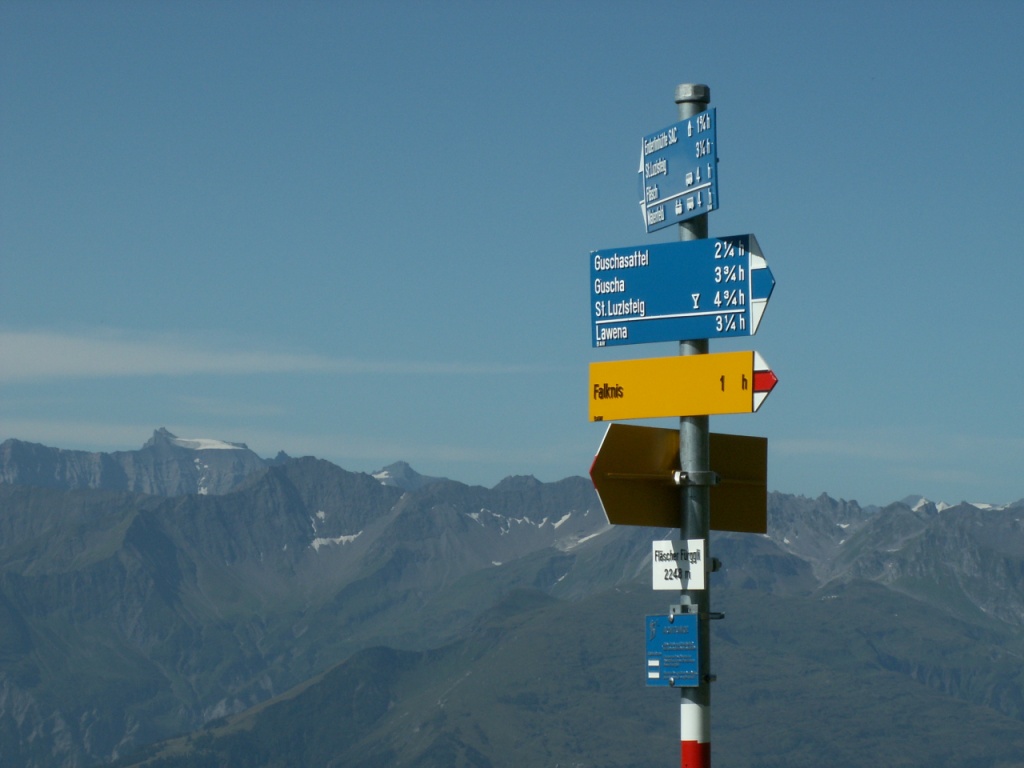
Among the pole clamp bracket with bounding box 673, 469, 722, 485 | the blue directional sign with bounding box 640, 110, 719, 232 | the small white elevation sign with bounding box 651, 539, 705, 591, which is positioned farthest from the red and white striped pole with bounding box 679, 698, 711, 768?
the blue directional sign with bounding box 640, 110, 719, 232

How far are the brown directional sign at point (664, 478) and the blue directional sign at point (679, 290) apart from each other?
109 cm

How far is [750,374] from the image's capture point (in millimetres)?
15328

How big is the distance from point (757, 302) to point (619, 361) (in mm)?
1729

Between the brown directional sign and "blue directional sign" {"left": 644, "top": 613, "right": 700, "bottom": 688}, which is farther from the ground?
the brown directional sign

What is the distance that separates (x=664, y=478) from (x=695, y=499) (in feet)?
1.22

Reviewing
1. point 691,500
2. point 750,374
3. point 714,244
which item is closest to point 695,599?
point 691,500

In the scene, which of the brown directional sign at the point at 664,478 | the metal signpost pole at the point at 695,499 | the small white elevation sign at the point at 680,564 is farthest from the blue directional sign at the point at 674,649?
the brown directional sign at the point at 664,478

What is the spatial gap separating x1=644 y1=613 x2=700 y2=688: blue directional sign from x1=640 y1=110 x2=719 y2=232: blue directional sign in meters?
3.91

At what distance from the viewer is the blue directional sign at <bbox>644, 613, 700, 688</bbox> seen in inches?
609

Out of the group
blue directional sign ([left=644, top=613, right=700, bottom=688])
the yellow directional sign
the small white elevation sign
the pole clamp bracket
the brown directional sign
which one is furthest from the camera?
the pole clamp bracket

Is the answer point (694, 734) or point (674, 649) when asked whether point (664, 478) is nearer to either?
point (674, 649)

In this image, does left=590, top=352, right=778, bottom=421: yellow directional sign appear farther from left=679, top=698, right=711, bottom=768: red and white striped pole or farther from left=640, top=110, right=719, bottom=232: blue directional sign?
left=679, top=698, right=711, bottom=768: red and white striped pole

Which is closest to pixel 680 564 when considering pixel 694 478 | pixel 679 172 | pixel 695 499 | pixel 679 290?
pixel 695 499

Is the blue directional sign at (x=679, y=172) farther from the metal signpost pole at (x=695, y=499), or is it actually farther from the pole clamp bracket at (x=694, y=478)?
the pole clamp bracket at (x=694, y=478)
